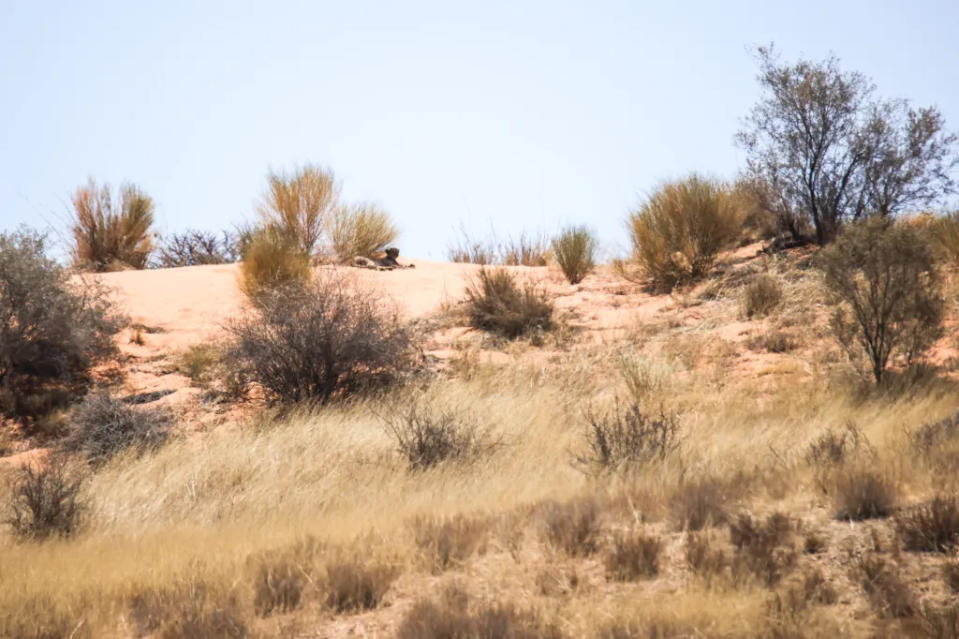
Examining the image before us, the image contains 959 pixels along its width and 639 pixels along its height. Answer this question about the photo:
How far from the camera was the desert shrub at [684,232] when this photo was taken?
49.0 feet

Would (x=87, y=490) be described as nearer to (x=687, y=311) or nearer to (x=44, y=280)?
(x=44, y=280)

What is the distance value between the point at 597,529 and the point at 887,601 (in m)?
1.56

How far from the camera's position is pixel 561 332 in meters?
12.2

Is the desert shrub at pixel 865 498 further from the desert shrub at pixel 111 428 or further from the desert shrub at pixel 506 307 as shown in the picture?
the desert shrub at pixel 506 307

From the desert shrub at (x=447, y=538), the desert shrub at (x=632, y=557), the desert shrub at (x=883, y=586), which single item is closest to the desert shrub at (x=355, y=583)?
the desert shrub at (x=447, y=538)

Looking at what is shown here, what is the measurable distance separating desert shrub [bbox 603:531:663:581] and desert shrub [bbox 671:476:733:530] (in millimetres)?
292

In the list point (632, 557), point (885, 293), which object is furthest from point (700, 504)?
point (885, 293)

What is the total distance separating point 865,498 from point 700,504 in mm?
892

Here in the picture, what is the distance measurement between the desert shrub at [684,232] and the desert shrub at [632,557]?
10.5 m

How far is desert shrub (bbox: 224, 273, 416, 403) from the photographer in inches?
407

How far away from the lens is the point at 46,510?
248 inches

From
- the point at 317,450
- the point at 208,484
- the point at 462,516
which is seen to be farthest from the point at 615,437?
the point at 208,484

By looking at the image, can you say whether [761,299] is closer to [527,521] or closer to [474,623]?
[527,521]

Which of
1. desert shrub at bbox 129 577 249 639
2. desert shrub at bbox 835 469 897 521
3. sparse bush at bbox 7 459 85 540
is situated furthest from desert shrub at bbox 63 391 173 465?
desert shrub at bbox 835 469 897 521
